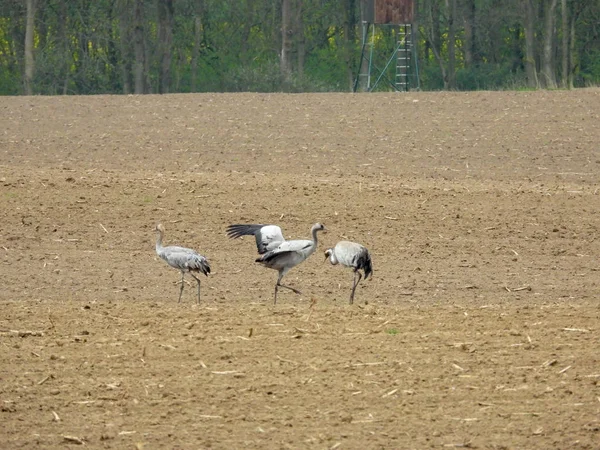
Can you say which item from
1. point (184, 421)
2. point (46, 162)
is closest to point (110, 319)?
point (184, 421)

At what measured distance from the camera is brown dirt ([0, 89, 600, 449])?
8070mm

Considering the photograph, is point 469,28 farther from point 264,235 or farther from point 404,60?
point 264,235

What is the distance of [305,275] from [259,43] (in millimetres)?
37919

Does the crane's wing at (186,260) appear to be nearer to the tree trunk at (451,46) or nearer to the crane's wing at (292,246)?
the crane's wing at (292,246)

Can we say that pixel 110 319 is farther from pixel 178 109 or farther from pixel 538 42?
pixel 538 42

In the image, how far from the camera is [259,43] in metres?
51.5

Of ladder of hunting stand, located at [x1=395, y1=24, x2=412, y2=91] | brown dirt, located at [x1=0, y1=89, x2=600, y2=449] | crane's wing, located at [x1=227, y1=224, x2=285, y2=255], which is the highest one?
ladder of hunting stand, located at [x1=395, y1=24, x2=412, y2=91]

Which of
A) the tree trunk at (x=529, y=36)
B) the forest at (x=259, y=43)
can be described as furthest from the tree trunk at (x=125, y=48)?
the tree trunk at (x=529, y=36)

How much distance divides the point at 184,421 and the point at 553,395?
2587 mm

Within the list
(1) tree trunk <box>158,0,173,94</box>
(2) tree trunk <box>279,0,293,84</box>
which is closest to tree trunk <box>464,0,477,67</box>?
(2) tree trunk <box>279,0,293,84</box>

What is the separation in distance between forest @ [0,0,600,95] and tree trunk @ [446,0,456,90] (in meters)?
0.06

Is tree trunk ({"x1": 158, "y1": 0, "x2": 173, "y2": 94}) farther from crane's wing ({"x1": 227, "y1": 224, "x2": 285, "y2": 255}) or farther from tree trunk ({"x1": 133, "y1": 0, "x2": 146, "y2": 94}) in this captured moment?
crane's wing ({"x1": 227, "y1": 224, "x2": 285, "y2": 255})

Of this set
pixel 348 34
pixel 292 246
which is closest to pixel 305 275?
pixel 292 246

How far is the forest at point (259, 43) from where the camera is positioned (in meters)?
42.8
